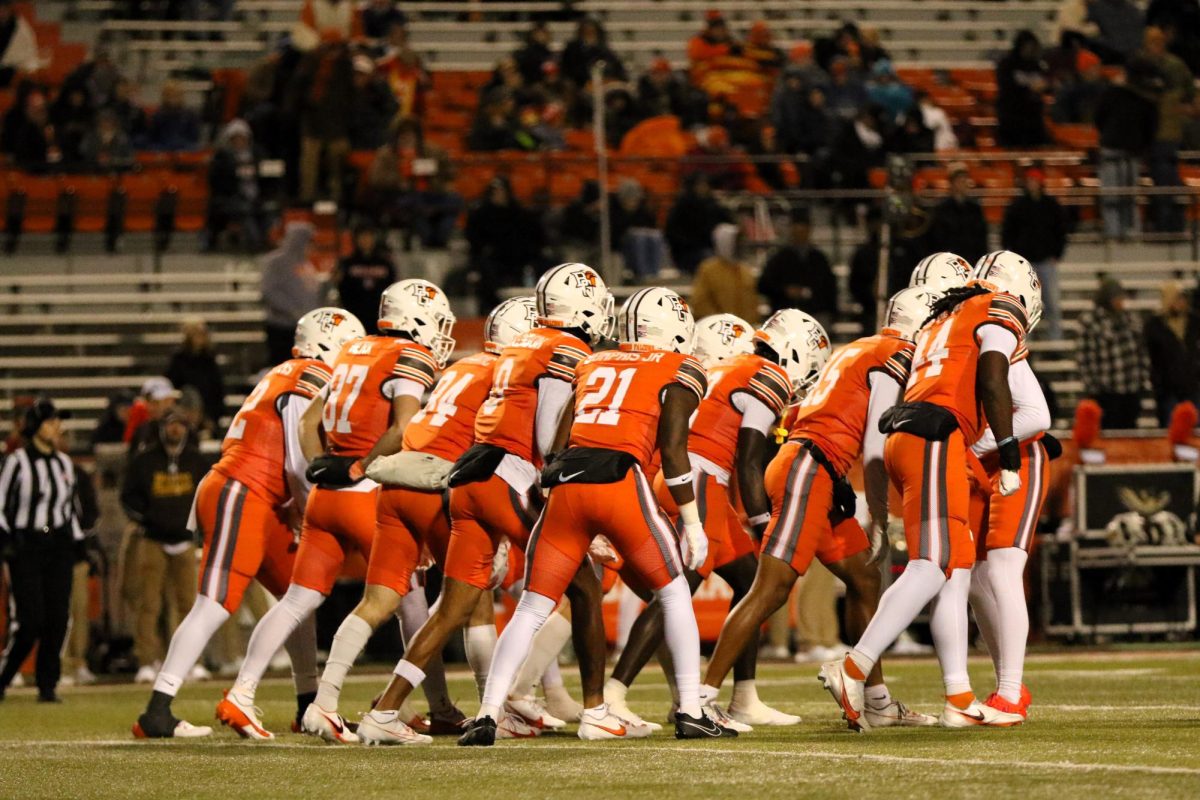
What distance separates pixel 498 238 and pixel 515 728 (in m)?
9.65

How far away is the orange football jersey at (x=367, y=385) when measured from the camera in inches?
368

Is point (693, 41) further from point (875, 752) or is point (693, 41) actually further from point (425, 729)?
point (875, 752)

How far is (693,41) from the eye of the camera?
24.0 m

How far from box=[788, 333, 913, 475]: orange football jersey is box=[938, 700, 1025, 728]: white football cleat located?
1.25m

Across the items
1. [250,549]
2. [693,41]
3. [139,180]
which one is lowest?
[250,549]

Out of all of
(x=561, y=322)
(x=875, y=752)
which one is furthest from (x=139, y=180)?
(x=875, y=752)

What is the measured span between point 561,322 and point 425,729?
223cm

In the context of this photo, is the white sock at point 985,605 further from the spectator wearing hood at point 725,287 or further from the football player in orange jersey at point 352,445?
the spectator wearing hood at point 725,287

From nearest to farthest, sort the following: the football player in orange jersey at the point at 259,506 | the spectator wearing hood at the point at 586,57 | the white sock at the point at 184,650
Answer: the white sock at the point at 184,650, the football player in orange jersey at the point at 259,506, the spectator wearing hood at the point at 586,57

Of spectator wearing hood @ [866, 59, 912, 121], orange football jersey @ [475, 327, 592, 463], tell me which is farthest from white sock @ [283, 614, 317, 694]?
spectator wearing hood @ [866, 59, 912, 121]

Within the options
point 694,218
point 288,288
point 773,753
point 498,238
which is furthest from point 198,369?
point 773,753

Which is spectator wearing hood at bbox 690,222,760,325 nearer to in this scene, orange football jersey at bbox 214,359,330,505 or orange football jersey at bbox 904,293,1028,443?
orange football jersey at bbox 214,359,330,505

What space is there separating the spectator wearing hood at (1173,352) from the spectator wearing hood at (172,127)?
10035 millimetres

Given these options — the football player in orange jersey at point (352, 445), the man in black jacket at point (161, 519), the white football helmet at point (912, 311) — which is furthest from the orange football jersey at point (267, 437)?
the man in black jacket at point (161, 519)
